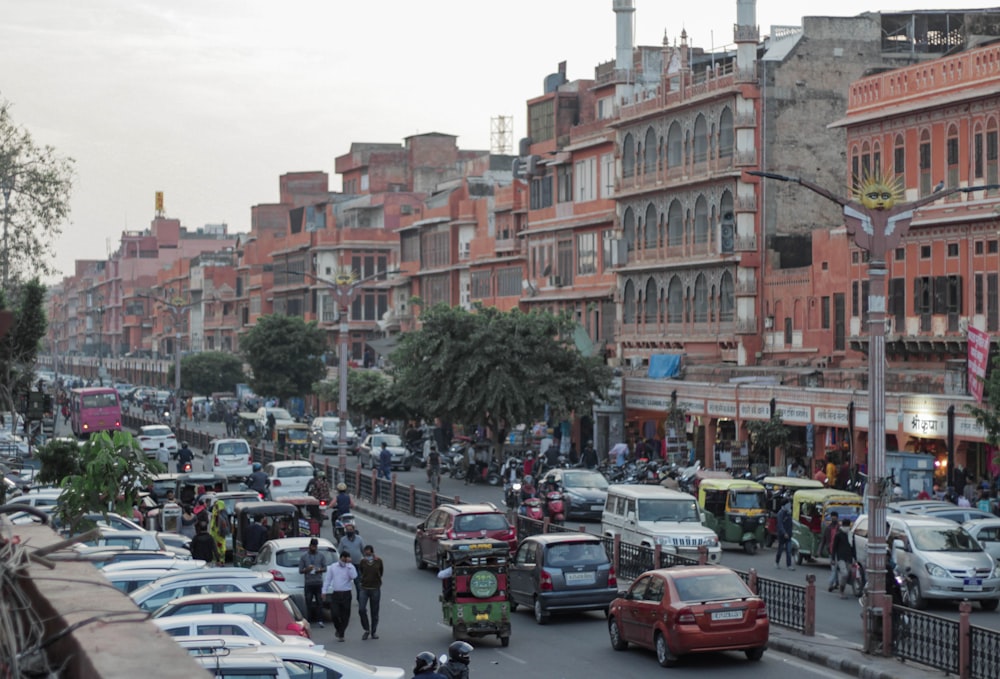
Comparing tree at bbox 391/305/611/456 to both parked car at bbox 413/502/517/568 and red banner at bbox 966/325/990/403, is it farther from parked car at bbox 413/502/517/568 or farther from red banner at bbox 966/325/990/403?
parked car at bbox 413/502/517/568

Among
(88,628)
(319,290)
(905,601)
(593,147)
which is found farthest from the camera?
(319,290)

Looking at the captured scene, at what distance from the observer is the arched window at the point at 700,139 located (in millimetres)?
63781

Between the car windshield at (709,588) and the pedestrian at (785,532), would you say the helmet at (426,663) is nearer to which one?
the car windshield at (709,588)

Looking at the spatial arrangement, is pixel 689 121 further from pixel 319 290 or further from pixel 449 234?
pixel 319 290

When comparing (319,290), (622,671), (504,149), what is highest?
(504,149)

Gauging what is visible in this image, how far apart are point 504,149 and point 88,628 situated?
104 m

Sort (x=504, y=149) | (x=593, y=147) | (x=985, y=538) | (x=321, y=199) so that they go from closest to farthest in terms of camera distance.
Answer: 1. (x=985, y=538)
2. (x=593, y=147)
3. (x=504, y=149)
4. (x=321, y=199)

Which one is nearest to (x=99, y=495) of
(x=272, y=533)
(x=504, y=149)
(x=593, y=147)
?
(x=272, y=533)

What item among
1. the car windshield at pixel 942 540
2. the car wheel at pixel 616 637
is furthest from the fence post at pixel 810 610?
the car windshield at pixel 942 540

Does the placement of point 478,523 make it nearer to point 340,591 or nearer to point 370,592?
point 370,592

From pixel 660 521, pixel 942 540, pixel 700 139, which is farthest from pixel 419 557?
pixel 700 139

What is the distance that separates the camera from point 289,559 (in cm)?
2622

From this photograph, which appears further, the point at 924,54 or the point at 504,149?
the point at 504,149

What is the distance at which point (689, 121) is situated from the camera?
213 ft
